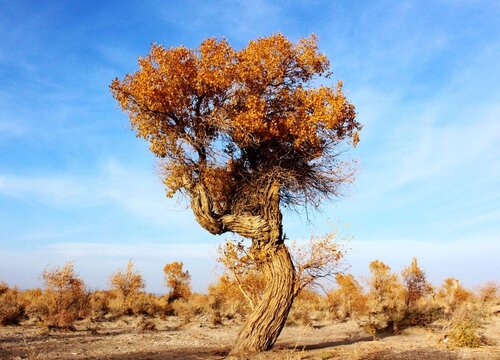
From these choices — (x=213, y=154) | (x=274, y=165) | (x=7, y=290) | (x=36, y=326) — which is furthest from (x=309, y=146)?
(x=7, y=290)

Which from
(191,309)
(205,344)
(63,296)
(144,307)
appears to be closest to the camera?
(205,344)

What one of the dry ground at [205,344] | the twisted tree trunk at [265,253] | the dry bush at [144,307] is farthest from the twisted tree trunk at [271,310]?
the dry bush at [144,307]

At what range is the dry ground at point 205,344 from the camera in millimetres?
11086

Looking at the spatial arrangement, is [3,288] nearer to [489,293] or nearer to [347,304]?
[347,304]

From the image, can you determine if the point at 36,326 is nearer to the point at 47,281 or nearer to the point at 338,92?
the point at 47,281

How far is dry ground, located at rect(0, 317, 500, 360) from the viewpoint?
1109cm

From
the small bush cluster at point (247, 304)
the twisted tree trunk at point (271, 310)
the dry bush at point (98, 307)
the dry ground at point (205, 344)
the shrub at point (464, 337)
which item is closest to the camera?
the dry ground at point (205, 344)

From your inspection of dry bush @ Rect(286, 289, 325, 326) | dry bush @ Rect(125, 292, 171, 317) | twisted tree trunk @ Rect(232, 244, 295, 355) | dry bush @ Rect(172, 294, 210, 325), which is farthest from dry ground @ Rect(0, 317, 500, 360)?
dry bush @ Rect(125, 292, 171, 317)

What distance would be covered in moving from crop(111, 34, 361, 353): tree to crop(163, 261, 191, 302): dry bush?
26582 millimetres

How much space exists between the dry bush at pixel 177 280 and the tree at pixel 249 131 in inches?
1047

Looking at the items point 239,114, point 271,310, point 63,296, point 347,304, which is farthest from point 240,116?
point 347,304

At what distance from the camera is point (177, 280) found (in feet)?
133

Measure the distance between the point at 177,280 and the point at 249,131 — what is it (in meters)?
31.4

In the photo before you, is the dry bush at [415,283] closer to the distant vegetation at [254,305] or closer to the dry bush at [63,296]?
A: the distant vegetation at [254,305]
